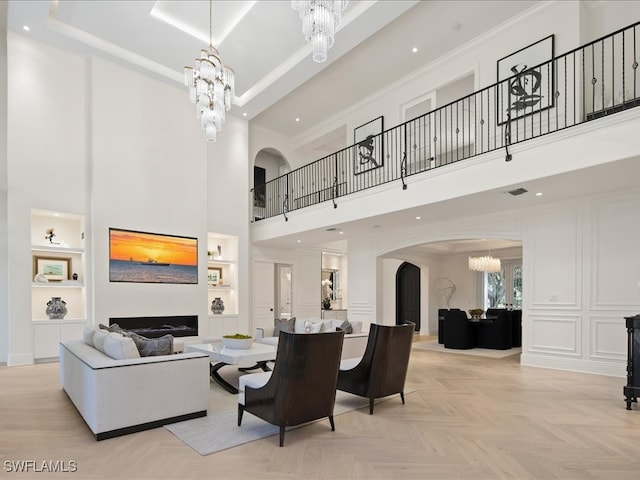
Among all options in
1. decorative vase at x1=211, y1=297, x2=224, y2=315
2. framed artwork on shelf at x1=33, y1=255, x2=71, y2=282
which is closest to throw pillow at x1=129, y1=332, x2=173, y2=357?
framed artwork on shelf at x1=33, y1=255, x2=71, y2=282

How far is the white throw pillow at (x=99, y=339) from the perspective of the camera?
4.14 metres

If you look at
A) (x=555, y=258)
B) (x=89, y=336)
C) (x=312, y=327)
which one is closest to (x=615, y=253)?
(x=555, y=258)

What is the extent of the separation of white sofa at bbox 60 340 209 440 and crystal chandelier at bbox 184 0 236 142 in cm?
344

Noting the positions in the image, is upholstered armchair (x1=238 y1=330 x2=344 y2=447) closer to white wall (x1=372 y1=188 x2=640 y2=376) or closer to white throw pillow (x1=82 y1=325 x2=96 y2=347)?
white throw pillow (x1=82 y1=325 x2=96 y2=347)

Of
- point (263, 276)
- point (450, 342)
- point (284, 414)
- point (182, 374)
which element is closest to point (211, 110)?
point (182, 374)

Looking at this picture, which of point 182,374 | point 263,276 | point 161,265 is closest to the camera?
point 182,374

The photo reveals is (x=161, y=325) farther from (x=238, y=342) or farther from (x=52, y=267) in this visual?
(x=238, y=342)

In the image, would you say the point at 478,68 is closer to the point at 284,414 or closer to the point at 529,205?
the point at 529,205

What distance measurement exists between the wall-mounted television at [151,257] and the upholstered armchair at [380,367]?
560 centimetres

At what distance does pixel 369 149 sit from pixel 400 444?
765cm

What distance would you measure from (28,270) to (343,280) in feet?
31.6

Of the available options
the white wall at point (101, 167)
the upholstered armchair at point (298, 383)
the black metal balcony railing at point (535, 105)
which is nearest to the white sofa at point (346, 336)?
the upholstered armchair at point (298, 383)

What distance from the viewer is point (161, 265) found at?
28.7 ft

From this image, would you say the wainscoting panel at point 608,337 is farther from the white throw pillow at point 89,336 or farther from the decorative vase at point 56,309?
the decorative vase at point 56,309
